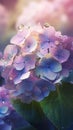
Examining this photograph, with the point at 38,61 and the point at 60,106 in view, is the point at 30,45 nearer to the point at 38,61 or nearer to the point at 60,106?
the point at 38,61

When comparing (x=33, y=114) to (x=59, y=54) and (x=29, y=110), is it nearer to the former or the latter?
(x=29, y=110)

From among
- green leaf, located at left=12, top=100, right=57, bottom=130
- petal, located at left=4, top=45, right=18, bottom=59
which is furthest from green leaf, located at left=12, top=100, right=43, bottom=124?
petal, located at left=4, top=45, right=18, bottom=59

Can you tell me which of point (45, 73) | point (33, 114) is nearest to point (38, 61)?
point (45, 73)

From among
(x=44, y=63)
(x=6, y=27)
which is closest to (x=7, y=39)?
(x=6, y=27)

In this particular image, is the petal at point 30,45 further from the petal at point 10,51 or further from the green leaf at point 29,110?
the green leaf at point 29,110

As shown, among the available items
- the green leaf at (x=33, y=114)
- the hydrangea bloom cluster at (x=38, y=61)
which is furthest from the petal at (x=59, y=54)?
the green leaf at (x=33, y=114)

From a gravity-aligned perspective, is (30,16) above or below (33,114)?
above

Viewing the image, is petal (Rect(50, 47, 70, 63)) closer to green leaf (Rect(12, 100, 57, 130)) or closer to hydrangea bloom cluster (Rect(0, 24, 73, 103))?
hydrangea bloom cluster (Rect(0, 24, 73, 103))
